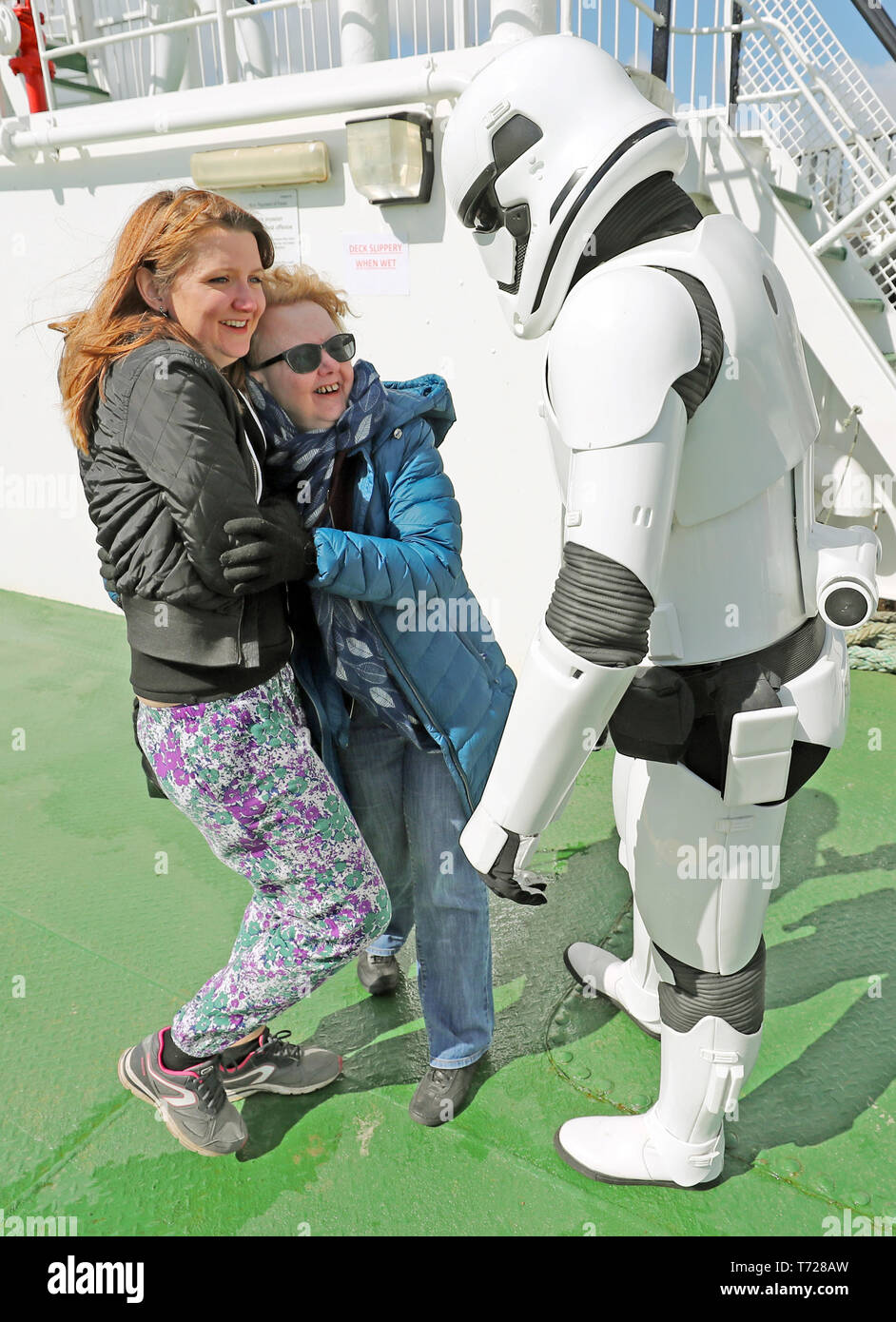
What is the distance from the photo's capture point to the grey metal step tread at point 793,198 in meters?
4.52

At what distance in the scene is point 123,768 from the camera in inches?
152

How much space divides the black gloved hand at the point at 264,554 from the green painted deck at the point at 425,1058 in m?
1.31

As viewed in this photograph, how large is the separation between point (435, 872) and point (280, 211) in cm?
347

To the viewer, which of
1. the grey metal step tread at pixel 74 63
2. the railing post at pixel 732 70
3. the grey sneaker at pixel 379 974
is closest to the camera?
the grey sneaker at pixel 379 974

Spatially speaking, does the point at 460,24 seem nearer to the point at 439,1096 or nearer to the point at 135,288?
the point at 135,288

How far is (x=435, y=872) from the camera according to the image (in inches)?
80.7

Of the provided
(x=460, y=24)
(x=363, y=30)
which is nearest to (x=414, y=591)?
(x=460, y=24)

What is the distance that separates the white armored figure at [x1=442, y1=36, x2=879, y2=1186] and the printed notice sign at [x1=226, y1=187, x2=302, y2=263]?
3010 millimetres

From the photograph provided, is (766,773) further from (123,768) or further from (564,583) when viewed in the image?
(123,768)

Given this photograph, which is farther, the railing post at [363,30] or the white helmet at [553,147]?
the railing post at [363,30]

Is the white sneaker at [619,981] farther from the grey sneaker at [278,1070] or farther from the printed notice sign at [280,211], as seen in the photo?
the printed notice sign at [280,211]

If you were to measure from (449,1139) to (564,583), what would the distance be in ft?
4.54

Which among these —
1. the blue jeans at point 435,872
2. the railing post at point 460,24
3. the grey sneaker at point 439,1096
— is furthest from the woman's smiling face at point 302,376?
the railing post at point 460,24
